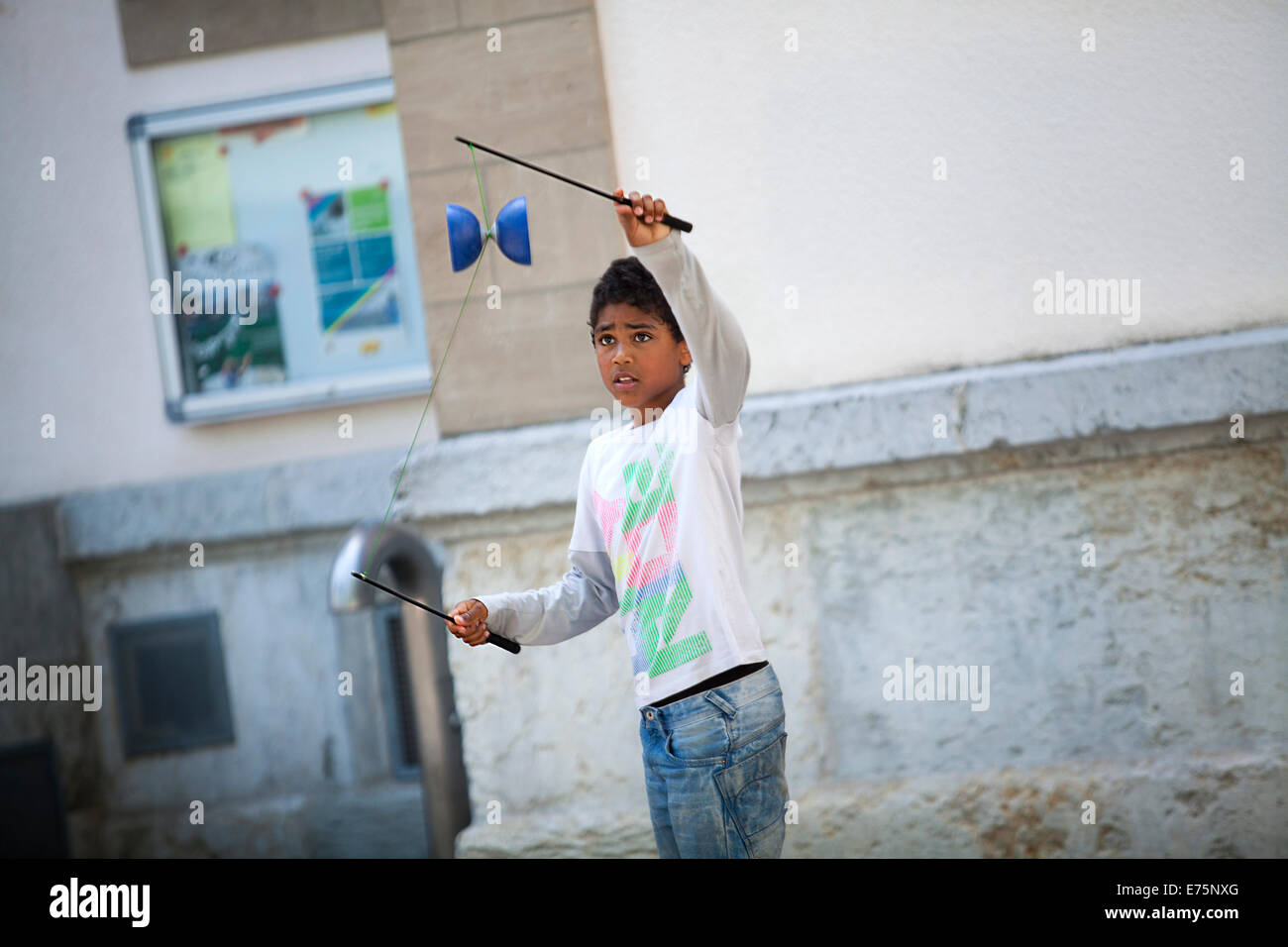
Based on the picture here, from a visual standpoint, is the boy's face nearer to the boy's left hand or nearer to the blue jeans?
the boy's left hand

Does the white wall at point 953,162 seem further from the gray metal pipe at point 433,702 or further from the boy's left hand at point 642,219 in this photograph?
the boy's left hand at point 642,219

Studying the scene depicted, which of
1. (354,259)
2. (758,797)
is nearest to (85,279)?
(354,259)

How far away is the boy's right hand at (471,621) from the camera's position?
6.63ft

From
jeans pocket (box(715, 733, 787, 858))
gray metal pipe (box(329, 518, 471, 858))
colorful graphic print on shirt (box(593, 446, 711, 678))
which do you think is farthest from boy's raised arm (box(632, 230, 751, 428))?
gray metal pipe (box(329, 518, 471, 858))

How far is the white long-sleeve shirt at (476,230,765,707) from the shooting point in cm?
192

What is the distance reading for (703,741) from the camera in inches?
76.0

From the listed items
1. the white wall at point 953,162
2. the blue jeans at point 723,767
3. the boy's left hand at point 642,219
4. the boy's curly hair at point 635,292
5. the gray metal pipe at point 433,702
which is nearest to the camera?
the boy's left hand at point 642,219

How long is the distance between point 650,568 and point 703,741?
0.99 feet

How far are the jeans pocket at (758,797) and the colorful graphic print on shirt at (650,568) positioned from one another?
20 centimetres
